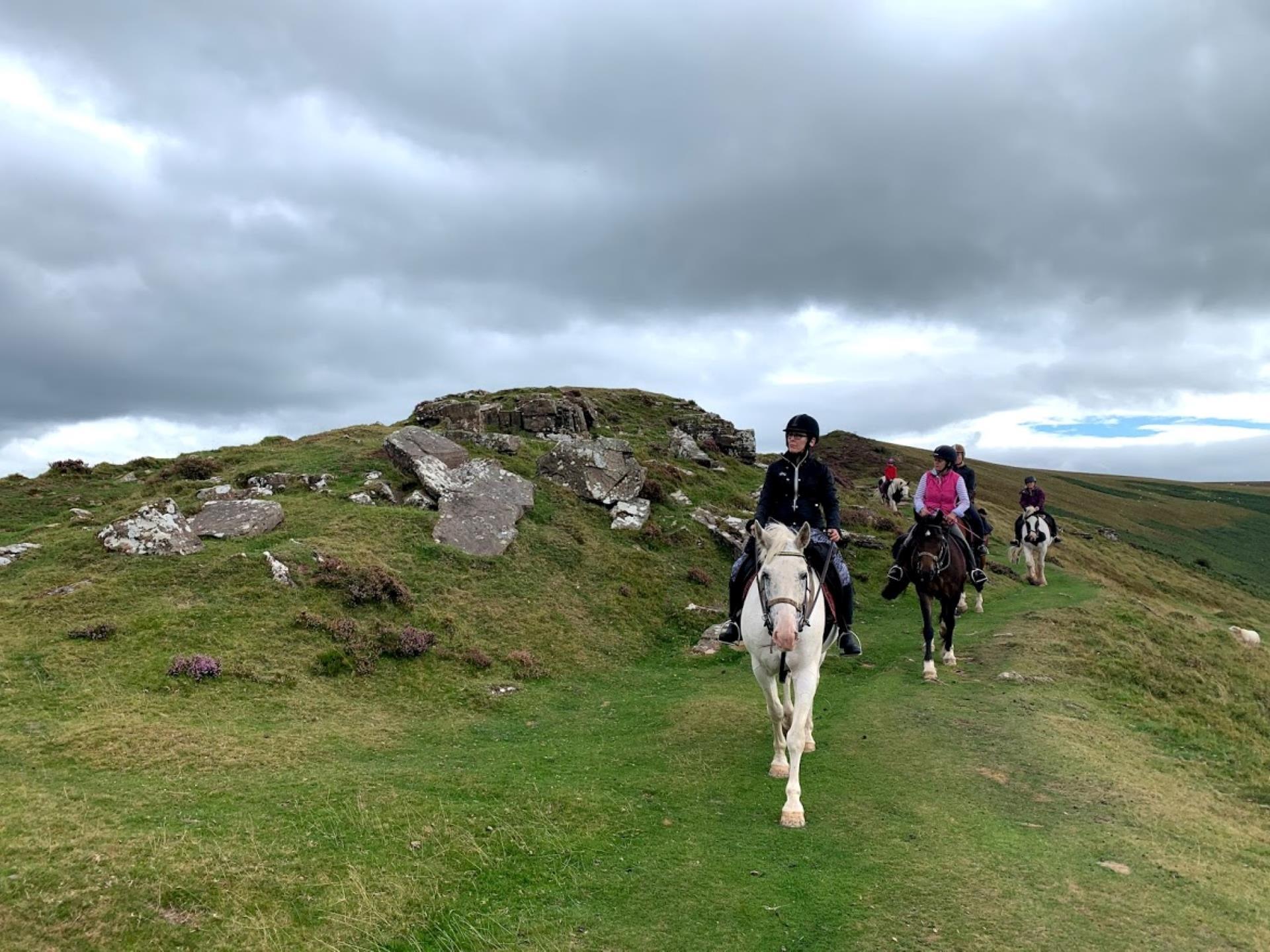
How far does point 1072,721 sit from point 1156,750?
4.11 feet

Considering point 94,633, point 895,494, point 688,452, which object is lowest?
point 94,633

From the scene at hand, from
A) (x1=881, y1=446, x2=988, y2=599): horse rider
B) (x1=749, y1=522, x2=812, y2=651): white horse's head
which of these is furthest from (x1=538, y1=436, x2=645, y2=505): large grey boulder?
(x1=749, y1=522, x2=812, y2=651): white horse's head

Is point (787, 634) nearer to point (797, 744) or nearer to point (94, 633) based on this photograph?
point (797, 744)

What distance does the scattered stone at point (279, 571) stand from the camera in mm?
15562

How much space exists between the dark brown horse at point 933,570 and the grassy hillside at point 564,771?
1.27m

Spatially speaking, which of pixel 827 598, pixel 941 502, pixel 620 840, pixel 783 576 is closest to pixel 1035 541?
pixel 941 502

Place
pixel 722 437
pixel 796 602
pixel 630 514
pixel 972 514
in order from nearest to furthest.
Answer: pixel 796 602 < pixel 972 514 < pixel 630 514 < pixel 722 437

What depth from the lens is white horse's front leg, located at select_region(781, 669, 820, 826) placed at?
8.17 metres

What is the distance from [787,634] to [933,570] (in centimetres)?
870

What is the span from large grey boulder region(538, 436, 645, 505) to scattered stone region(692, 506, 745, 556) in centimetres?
278

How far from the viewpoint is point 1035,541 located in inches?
1083

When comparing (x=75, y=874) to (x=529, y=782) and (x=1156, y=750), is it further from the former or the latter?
(x=1156, y=750)

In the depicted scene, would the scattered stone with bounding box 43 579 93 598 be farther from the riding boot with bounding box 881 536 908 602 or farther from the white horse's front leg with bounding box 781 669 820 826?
the riding boot with bounding box 881 536 908 602

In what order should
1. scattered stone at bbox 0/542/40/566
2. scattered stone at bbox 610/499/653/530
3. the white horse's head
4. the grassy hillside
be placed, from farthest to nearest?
scattered stone at bbox 610/499/653/530
scattered stone at bbox 0/542/40/566
the white horse's head
the grassy hillside
